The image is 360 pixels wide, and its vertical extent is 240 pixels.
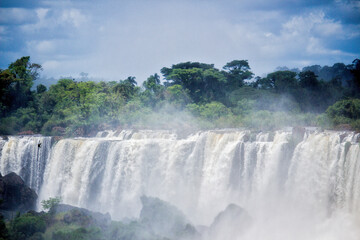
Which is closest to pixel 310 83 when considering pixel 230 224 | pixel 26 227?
pixel 230 224

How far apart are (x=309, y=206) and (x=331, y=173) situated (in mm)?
1887

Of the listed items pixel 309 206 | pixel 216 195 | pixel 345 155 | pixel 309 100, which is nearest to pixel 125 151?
pixel 216 195

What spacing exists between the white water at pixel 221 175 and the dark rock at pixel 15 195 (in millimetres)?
2549

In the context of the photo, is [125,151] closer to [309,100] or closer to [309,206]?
[309,206]

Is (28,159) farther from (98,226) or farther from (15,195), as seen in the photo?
(98,226)

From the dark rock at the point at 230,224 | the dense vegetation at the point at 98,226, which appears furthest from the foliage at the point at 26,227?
the dark rock at the point at 230,224

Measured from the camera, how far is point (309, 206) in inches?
675

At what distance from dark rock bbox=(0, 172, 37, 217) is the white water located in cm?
255

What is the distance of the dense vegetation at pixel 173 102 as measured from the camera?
102 feet

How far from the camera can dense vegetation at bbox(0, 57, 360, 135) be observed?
1225 inches

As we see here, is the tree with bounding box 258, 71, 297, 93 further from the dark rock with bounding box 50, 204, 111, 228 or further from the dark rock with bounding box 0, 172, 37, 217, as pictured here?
the dark rock with bounding box 0, 172, 37, 217

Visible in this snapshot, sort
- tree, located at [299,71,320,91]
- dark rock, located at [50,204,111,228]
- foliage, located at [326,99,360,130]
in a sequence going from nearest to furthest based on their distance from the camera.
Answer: dark rock, located at [50,204,111,228] → foliage, located at [326,99,360,130] → tree, located at [299,71,320,91]

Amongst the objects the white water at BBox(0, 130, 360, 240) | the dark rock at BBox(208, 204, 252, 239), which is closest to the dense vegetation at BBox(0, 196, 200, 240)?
the dark rock at BBox(208, 204, 252, 239)

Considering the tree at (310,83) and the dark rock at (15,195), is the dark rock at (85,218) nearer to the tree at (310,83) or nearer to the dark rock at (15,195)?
the dark rock at (15,195)
